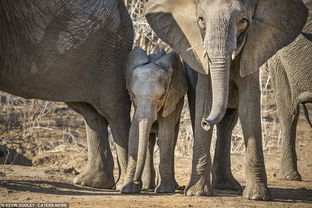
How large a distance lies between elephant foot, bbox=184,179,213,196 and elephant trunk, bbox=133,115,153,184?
0.46 meters

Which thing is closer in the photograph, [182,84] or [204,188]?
[204,188]

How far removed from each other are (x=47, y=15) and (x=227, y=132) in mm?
2132

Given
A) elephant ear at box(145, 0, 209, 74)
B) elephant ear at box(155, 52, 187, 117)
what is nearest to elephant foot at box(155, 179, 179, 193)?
elephant ear at box(155, 52, 187, 117)

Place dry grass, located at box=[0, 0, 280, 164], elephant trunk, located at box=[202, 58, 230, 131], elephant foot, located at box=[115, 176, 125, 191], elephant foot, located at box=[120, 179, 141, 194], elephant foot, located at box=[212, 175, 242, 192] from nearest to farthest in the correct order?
elephant trunk, located at box=[202, 58, 230, 131] → elephant foot, located at box=[120, 179, 141, 194] → elephant foot, located at box=[115, 176, 125, 191] → elephant foot, located at box=[212, 175, 242, 192] → dry grass, located at box=[0, 0, 280, 164]

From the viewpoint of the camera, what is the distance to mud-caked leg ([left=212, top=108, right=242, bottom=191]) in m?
8.66

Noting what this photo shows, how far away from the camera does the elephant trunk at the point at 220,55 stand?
713 centimetres

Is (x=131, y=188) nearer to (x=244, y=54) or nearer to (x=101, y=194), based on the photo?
(x=101, y=194)

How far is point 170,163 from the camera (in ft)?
26.4

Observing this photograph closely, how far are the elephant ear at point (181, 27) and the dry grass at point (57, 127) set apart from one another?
2970 millimetres

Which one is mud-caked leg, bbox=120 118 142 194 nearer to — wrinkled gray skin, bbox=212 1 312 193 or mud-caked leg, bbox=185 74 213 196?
mud-caked leg, bbox=185 74 213 196

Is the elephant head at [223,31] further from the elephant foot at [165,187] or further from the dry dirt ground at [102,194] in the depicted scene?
the elephant foot at [165,187]

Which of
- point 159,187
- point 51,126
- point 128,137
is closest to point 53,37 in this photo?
point 128,137

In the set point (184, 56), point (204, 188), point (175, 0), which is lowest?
point (204, 188)

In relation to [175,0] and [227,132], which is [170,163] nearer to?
[227,132]
